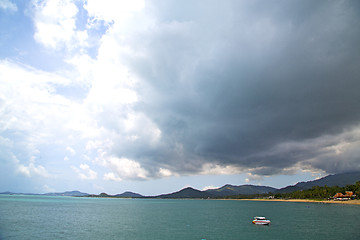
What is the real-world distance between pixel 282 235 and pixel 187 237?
109ft

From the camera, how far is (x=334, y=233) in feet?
254

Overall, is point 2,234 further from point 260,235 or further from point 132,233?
point 260,235

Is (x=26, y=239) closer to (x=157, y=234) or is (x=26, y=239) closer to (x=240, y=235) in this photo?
(x=157, y=234)

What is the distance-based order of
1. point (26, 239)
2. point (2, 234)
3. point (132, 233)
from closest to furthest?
point (26, 239), point (2, 234), point (132, 233)

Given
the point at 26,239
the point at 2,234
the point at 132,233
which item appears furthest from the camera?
the point at 132,233

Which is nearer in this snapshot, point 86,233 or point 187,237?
point 187,237

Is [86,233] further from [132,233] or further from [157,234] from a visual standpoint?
[157,234]

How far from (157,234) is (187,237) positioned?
11.2 metres

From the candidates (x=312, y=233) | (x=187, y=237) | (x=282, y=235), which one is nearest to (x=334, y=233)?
(x=312, y=233)

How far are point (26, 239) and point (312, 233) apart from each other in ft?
311

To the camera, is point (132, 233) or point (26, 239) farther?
point (132, 233)

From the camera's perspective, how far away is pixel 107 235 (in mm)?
74312

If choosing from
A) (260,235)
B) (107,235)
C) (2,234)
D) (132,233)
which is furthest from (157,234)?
(2,234)

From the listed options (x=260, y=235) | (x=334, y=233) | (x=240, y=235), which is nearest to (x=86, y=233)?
(x=240, y=235)
